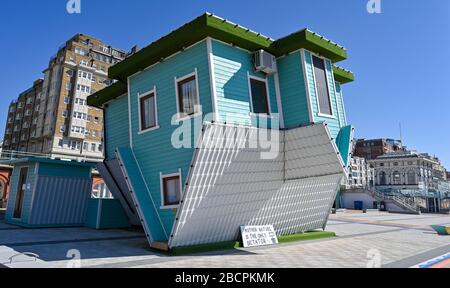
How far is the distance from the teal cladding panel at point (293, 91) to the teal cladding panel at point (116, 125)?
8162 mm

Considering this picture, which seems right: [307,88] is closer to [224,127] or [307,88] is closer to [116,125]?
[224,127]

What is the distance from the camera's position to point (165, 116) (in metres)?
12.5

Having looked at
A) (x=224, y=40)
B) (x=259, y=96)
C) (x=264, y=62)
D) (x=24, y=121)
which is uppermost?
(x=24, y=121)

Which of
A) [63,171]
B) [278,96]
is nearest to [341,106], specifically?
[278,96]

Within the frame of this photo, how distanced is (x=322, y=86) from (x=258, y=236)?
6.41m

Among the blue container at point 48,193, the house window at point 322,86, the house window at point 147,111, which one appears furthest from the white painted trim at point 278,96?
the blue container at point 48,193

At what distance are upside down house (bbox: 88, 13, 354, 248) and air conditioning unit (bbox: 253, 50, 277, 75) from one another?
0.13 feet

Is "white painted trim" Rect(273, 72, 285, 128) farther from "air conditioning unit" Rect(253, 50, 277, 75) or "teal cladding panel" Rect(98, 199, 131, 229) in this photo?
"teal cladding panel" Rect(98, 199, 131, 229)

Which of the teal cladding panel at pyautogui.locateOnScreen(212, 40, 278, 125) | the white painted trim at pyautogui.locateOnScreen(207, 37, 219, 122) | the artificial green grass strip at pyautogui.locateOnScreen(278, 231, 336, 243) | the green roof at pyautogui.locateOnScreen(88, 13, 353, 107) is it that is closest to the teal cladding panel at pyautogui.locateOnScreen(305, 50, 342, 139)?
Result: the green roof at pyautogui.locateOnScreen(88, 13, 353, 107)

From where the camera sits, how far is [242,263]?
975 centimetres

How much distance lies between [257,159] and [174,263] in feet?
15.0

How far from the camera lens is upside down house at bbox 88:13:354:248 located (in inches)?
433

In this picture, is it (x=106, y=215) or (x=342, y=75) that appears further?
(x=106, y=215)
